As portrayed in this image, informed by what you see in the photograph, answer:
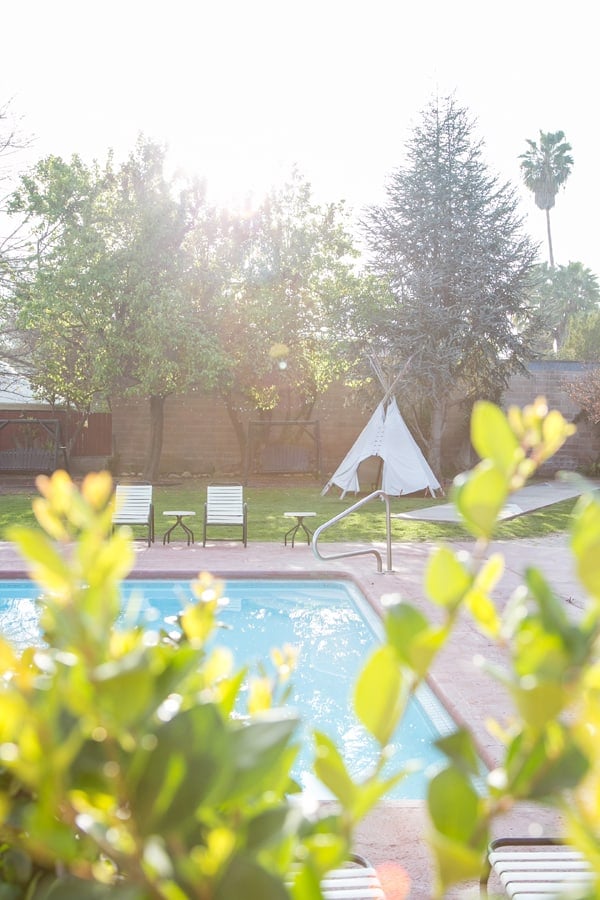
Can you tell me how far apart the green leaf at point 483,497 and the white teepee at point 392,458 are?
16.1 m

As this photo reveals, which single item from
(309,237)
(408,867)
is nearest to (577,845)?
(408,867)

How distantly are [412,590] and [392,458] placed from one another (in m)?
8.56

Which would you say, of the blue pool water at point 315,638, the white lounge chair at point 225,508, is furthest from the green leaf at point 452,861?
the white lounge chair at point 225,508

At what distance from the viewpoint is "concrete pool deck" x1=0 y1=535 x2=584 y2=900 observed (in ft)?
12.1

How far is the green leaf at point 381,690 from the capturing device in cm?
51

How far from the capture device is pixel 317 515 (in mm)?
14430

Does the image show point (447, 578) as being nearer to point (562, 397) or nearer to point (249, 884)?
point (249, 884)

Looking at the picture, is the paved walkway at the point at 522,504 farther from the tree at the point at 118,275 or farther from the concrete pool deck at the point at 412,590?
the tree at the point at 118,275

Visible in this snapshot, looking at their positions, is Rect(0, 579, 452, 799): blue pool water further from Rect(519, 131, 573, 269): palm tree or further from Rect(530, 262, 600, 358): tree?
Rect(519, 131, 573, 269): palm tree

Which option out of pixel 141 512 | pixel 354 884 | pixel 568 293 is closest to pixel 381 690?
pixel 354 884

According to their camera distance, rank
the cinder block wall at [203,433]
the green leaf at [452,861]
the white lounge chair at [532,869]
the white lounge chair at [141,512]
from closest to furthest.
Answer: the green leaf at [452,861] → the white lounge chair at [532,869] → the white lounge chair at [141,512] → the cinder block wall at [203,433]

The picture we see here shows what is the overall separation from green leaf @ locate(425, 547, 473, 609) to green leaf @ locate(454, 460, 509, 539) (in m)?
0.02

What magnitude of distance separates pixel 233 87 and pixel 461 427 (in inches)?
401

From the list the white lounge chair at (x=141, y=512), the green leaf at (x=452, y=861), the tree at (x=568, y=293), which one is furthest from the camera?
the tree at (x=568, y=293)
